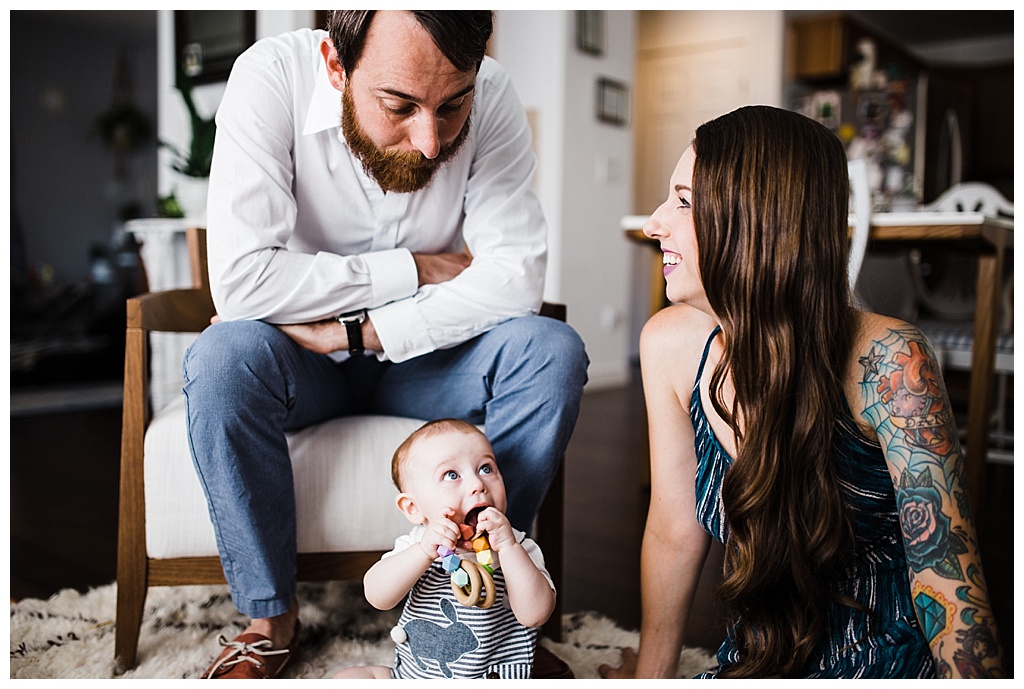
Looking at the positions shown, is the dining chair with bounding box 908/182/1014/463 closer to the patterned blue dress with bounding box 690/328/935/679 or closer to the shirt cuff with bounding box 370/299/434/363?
the patterned blue dress with bounding box 690/328/935/679

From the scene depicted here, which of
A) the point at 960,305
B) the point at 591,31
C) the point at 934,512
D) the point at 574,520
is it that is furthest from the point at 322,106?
the point at 591,31

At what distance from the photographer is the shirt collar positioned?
1258 mm

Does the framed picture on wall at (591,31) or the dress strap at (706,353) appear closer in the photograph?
the dress strap at (706,353)

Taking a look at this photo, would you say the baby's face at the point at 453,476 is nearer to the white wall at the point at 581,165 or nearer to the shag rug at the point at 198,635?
the shag rug at the point at 198,635

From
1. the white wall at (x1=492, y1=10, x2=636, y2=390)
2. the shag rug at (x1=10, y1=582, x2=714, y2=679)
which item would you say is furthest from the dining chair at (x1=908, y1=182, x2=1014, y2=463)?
the shag rug at (x1=10, y1=582, x2=714, y2=679)

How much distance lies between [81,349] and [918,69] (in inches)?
230

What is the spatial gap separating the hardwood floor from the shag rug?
4.6 inches

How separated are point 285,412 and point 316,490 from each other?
129 mm

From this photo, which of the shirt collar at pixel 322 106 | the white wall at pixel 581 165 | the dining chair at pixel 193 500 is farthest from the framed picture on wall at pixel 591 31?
the dining chair at pixel 193 500

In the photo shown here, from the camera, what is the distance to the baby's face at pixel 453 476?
1032 millimetres

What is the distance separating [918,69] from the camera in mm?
6539

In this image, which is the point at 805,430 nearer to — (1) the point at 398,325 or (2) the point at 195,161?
(1) the point at 398,325

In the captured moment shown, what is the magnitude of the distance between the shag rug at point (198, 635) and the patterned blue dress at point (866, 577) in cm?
31
